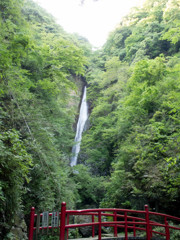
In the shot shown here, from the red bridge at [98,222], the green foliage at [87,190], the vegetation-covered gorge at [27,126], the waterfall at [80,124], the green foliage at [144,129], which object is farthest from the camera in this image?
the waterfall at [80,124]

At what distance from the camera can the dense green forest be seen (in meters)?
6.10

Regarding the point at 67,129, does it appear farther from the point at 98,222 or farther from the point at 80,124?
the point at 98,222

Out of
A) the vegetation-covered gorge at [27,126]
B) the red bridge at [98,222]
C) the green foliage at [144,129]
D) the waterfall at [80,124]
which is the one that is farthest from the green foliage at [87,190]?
the waterfall at [80,124]

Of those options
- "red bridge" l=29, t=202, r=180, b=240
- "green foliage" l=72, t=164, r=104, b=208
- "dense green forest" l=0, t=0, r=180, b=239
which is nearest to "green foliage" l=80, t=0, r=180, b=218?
"dense green forest" l=0, t=0, r=180, b=239

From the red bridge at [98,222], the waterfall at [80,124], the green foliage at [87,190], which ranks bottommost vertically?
the red bridge at [98,222]

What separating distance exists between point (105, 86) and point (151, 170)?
61.2ft

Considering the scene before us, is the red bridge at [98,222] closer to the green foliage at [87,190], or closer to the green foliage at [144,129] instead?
the green foliage at [144,129]

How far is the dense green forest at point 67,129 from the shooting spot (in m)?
6.10

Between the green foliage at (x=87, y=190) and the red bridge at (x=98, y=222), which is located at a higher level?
the green foliage at (x=87, y=190)

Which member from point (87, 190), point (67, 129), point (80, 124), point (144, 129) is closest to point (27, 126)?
point (144, 129)

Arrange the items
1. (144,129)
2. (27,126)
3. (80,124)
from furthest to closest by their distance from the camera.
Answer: (80,124) < (144,129) < (27,126)

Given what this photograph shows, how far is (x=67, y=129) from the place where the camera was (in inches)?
668

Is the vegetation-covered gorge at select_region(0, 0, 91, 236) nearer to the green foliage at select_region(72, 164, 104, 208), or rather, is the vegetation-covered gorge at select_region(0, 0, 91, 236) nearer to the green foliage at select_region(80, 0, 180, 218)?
the green foliage at select_region(72, 164, 104, 208)

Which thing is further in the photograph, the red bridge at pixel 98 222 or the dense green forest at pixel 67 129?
the dense green forest at pixel 67 129
